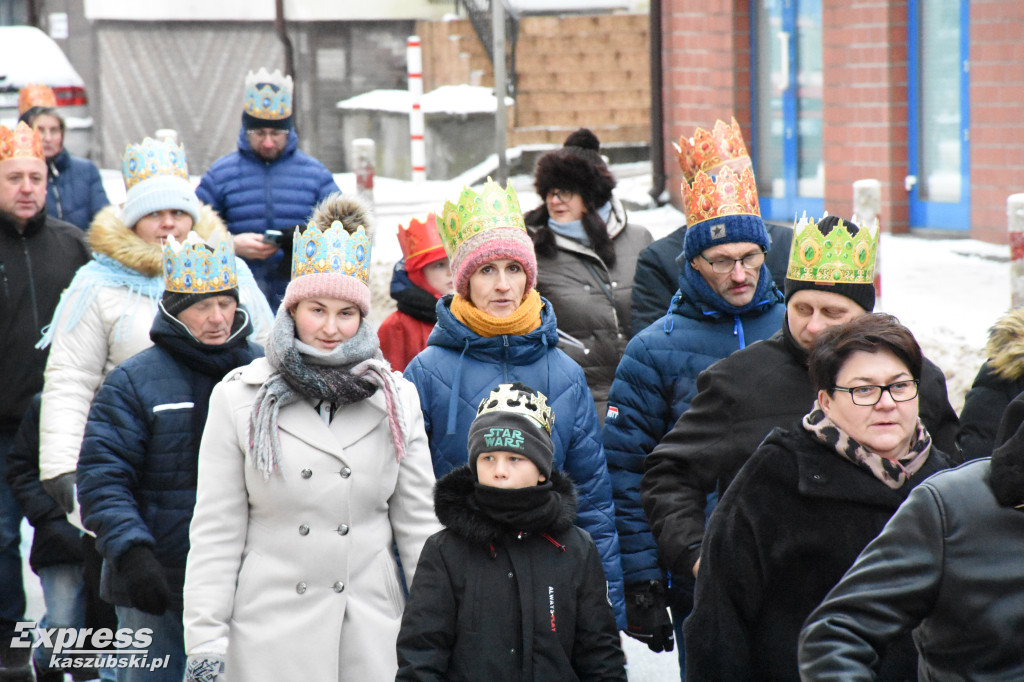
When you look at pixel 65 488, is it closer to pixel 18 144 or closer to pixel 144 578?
pixel 144 578

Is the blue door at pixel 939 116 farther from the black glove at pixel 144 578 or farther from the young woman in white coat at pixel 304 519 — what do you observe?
the black glove at pixel 144 578

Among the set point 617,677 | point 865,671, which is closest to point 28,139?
point 617,677

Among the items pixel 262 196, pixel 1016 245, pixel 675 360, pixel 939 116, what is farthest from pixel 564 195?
pixel 939 116

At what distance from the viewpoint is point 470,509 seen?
3893 mm

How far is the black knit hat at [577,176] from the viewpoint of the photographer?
6.97 meters

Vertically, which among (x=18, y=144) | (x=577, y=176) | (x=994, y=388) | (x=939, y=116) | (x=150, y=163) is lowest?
(x=994, y=388)

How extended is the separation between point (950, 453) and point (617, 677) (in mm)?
1080

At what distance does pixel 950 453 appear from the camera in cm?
400

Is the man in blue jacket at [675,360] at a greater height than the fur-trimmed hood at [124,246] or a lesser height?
lesser

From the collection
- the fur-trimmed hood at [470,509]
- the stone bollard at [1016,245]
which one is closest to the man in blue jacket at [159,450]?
the fur-trimmed hood at [470,509]

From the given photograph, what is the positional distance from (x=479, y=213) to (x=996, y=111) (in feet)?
28.5

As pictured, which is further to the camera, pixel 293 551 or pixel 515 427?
pixel 293 551

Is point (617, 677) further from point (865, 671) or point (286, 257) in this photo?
point (286, 257)

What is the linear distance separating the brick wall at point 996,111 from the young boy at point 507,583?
9360 mm
